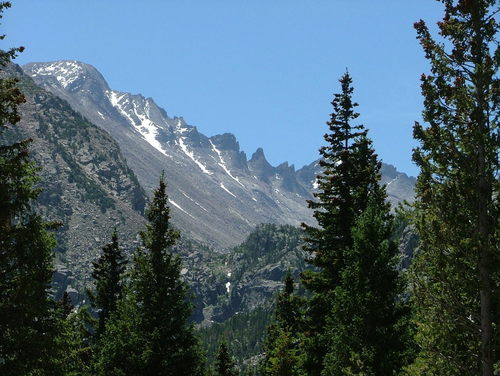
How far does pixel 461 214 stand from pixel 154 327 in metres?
14.8

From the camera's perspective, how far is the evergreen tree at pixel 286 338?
2853cm

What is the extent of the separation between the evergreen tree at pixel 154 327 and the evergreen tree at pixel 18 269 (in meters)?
6.80

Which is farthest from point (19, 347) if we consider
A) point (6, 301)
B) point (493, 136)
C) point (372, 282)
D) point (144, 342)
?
point (493, 136)

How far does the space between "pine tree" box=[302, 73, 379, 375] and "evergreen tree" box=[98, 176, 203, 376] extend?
17.5ft

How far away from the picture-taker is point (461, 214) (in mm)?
13969

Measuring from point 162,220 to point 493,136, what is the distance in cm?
1644

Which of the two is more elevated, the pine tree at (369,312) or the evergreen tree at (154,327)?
the pine tree at (369,312)

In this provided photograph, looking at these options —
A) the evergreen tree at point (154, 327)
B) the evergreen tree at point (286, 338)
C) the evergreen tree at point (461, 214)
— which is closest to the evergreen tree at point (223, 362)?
the evergreen tree at point (286, 338)

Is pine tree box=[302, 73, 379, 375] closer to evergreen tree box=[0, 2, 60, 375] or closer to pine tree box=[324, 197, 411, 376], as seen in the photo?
pine tree box=[324, 197, 411, 376]

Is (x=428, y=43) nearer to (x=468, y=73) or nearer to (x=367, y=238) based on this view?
(x=468, y=73)

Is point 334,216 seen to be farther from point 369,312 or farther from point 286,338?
point 286,338

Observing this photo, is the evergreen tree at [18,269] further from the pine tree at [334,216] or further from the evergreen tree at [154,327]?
the pine tree at [334,216]

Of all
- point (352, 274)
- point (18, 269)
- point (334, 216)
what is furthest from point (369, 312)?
point (18, 269)

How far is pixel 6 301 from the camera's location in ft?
51.9
